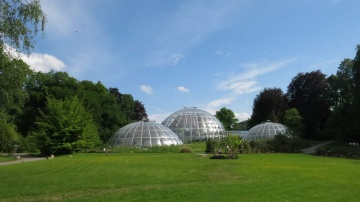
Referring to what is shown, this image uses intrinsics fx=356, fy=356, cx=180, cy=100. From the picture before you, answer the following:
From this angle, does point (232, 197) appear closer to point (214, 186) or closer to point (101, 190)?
point (214, 186)

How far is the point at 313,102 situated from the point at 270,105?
9288mm

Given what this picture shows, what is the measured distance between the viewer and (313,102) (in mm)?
56719

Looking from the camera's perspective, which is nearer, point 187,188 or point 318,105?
point 187,188

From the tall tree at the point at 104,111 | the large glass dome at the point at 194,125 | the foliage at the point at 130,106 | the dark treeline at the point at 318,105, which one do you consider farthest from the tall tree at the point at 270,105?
the tall tree at the point at 104,111

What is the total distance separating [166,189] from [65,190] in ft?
10.1

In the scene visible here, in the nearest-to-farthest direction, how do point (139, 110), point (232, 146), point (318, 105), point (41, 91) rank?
point (232, 146), point (41, 91), point (318, 105), point (139, 110)

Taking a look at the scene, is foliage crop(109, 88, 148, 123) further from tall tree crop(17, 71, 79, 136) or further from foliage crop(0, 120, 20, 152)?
foliage crop(0, 120, 20, 152)

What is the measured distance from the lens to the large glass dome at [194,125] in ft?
195

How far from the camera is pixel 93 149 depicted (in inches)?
1577

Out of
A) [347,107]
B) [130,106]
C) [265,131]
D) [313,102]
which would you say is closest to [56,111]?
[265,131]

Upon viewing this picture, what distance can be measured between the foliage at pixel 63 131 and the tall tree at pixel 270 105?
1406 inches

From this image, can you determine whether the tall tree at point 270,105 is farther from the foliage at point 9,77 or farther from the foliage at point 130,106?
the foliage at point 9,77

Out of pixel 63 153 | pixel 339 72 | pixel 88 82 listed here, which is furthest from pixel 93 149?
pixel 339 72

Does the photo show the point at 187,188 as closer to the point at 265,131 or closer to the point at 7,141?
the point at 7,141
